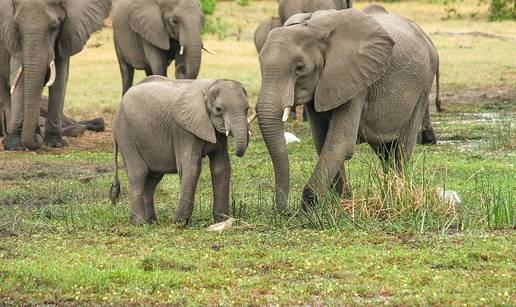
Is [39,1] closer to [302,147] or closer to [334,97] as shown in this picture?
[302,147]

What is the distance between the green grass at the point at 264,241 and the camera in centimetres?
754

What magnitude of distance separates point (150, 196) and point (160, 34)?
252 inches

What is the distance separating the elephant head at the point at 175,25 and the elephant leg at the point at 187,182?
6499mm

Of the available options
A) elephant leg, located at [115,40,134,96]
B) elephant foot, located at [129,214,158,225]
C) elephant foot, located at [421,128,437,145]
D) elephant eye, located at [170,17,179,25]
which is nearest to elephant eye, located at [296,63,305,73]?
elephant foot, located at [129,214,158,225]

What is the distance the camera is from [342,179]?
10547 millimetres

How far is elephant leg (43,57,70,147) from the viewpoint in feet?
50.7

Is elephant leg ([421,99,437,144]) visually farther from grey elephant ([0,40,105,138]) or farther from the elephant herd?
grey elephant ([0,40,105,138])

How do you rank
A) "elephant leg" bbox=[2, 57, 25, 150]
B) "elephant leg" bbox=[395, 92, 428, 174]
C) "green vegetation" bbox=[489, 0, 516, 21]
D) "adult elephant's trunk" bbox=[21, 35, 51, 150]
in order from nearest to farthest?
"elephant leg" bbox=[395, 92, 428, 174], "adult elephant's trunk" bbox=[21, 35, 51, 150], "elephant leg" bbox=[2, 57, 25, 150], "green vegetation" bbox=[489, 0, 516, 21]

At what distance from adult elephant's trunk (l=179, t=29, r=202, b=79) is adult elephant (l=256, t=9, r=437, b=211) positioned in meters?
5.25

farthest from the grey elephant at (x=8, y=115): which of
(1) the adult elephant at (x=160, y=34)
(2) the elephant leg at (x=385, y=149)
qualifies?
(2) the elephant leg at (x=385, y=149)

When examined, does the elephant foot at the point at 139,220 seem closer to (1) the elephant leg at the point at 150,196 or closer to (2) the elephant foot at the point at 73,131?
(1) the elephant leg at the point at 150,196

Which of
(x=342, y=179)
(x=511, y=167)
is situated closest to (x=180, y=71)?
(x=511, y=167)

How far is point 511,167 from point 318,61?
12.3 feet

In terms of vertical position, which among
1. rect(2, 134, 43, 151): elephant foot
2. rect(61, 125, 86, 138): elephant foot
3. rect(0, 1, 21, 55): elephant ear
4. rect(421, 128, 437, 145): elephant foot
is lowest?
rect(61, 125, 86, 138): elephant foot
